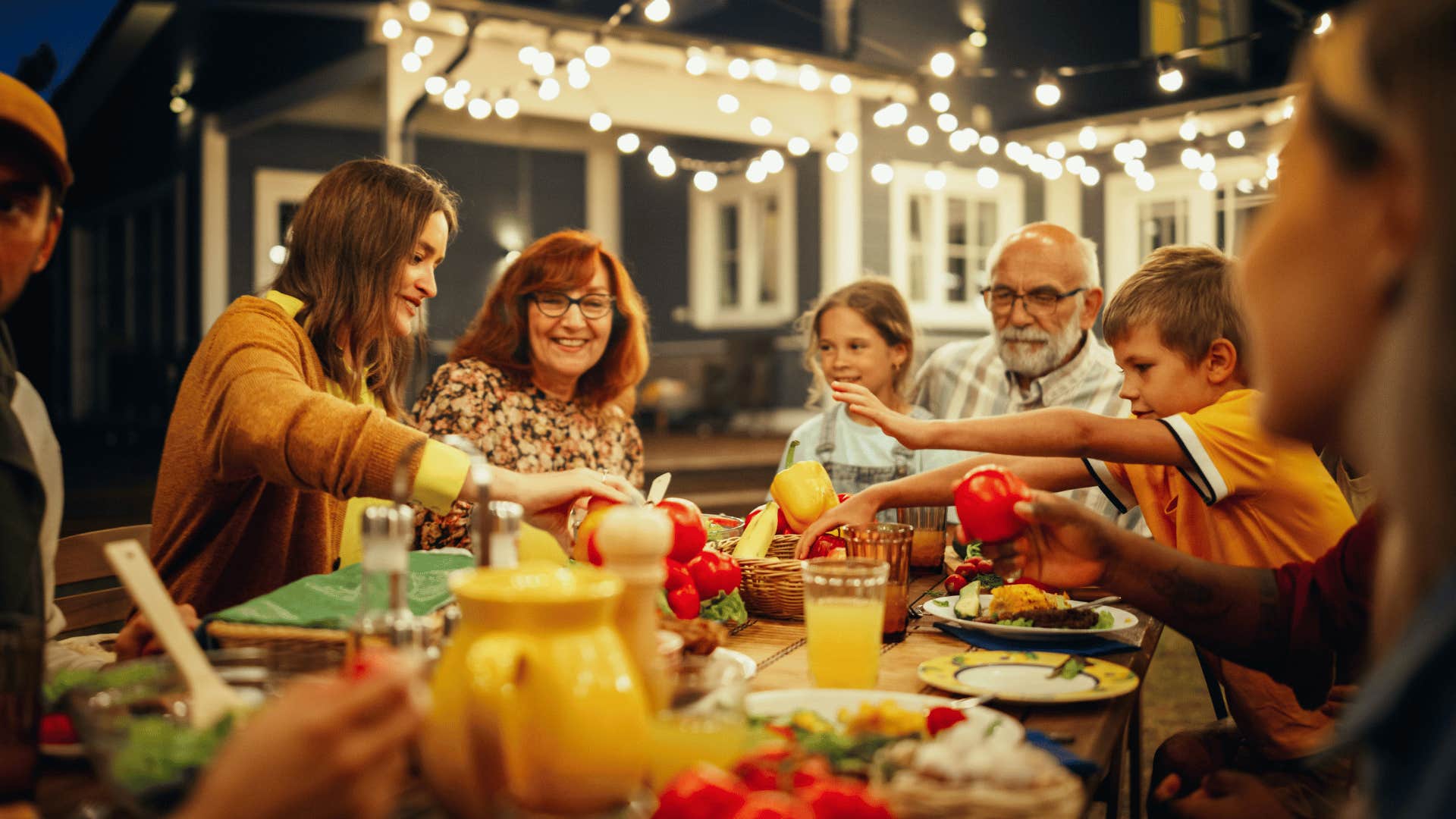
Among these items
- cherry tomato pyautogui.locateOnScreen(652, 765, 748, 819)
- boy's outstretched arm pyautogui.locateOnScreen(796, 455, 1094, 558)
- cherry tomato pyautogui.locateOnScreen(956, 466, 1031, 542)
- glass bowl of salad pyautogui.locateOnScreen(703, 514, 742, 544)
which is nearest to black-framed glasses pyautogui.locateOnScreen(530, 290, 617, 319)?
glass bowl of salad pyautogui.locateOnScreen(703, 514, 742, 544)

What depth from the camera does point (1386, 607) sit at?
2.54 feet

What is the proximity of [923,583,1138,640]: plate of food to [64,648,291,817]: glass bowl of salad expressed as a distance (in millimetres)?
1137

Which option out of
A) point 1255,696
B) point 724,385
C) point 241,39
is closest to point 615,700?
point 1255,696

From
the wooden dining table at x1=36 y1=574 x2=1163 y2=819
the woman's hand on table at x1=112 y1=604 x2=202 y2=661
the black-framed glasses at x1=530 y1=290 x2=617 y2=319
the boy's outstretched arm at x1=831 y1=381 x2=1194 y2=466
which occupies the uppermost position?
the black-framed glasses at x1=530 y1=290 x2=617 y2=319

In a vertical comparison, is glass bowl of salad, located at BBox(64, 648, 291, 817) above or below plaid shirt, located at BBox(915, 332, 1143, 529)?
below

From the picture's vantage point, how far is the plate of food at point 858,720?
106cm

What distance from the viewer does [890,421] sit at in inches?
79.4

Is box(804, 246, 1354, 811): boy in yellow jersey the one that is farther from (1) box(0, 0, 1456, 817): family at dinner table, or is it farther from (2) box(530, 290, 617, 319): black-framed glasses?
(2) box(530, 290, 617, 319): black-framed glasses

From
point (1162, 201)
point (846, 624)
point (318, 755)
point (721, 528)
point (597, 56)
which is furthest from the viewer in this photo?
point (1162, 201)

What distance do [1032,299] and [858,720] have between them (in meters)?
2.61

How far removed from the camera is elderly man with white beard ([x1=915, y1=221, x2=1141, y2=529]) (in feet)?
11.5

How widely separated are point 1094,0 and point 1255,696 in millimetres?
11884

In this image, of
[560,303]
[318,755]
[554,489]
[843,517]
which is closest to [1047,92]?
[560,303]

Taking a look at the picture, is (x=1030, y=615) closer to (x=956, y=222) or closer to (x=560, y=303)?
(x=560, y=303)
